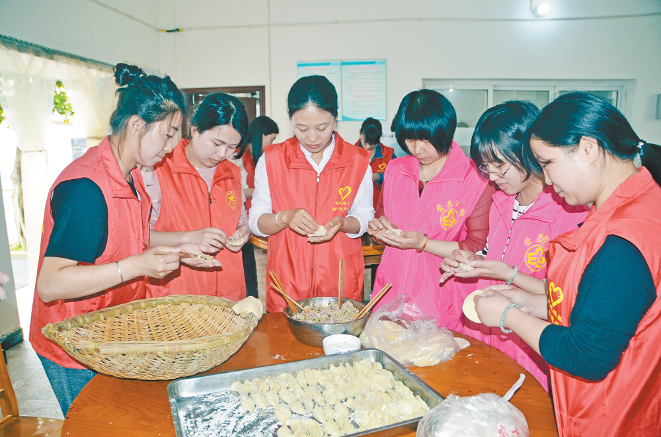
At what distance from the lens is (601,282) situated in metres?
0.83

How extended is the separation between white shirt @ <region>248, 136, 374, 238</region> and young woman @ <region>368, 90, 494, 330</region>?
13 centimetres

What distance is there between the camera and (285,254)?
1935 mm

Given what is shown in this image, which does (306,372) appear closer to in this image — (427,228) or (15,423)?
(427,228)

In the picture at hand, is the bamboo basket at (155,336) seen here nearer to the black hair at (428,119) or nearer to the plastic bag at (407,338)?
the plastic bag at (407,338)

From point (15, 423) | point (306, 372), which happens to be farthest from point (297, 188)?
point (15, 423)

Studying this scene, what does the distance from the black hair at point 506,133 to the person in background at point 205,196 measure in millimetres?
1033

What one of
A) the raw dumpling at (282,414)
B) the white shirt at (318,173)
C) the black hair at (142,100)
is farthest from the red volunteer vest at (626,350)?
the black hair at (142,100)

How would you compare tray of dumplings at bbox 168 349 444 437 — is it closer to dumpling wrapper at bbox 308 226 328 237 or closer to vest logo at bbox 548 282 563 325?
vest logo at bbox 548 282 563 325

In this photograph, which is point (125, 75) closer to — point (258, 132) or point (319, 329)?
point (319, 329)

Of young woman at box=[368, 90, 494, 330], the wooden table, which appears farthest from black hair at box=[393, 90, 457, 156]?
the wooden table

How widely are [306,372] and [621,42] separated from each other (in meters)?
6.64

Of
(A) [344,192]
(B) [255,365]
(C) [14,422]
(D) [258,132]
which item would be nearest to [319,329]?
(B) [255,365]

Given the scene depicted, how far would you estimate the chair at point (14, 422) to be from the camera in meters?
1.41

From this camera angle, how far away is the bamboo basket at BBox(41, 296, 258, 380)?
0.99 metres
